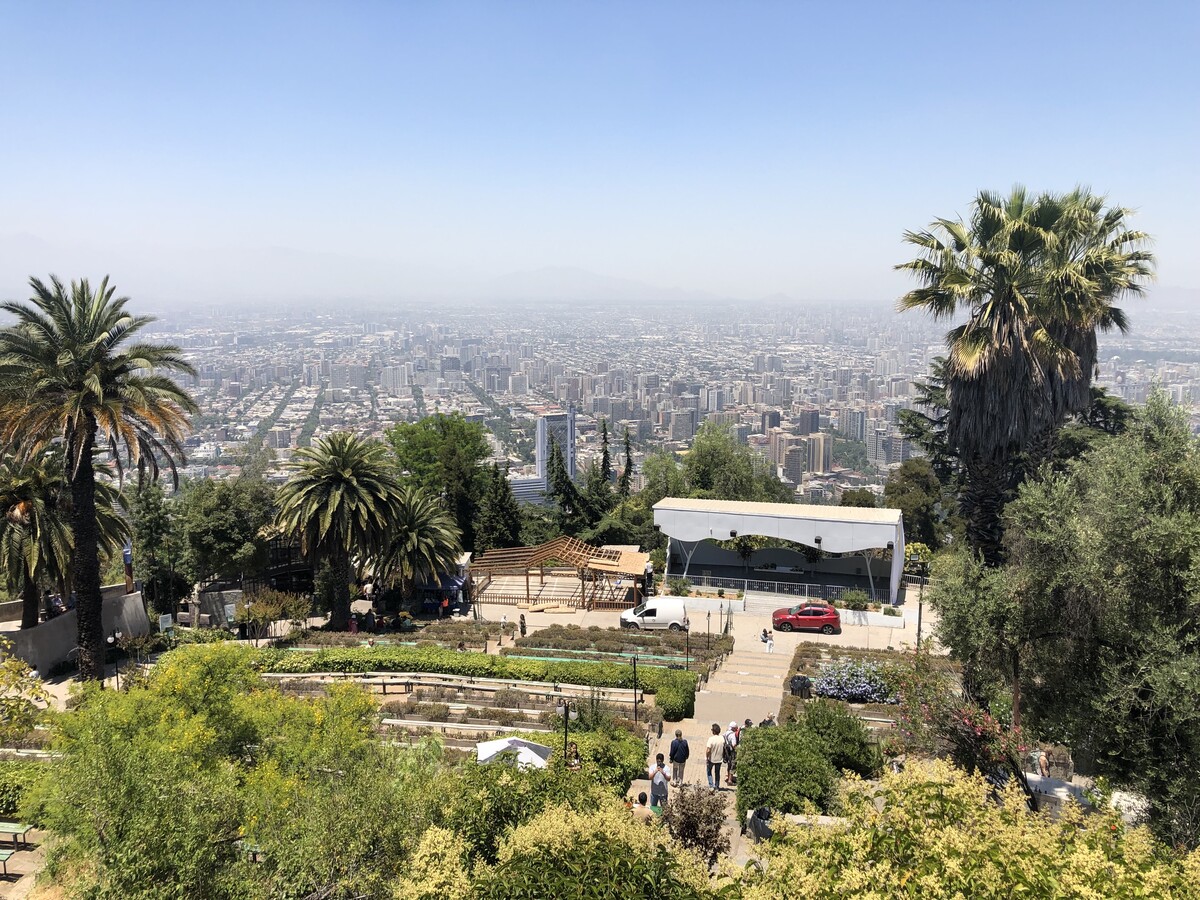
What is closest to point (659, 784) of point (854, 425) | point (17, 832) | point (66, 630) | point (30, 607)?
point (17, 832)

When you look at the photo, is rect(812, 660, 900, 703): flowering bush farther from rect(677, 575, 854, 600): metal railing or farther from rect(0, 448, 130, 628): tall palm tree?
rect(0, 448, 130, 628): tall palm tree

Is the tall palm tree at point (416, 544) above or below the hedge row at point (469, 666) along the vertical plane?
above

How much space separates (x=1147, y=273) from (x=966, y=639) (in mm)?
12390

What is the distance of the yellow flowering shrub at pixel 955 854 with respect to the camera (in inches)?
248

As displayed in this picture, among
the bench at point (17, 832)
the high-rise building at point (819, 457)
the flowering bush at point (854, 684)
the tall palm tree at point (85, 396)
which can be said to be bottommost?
the high-rise building at point (819, 457)

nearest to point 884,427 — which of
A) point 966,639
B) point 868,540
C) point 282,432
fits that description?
point 282,432

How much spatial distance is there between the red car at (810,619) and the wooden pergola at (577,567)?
4989mm

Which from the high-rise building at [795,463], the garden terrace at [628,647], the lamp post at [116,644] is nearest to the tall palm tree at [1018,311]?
the garden terrace at [628,647]

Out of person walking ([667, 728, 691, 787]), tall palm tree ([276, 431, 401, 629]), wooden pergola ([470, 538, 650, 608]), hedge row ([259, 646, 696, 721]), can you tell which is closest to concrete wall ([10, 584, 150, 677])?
tall palm tree ([276, 431, 401, 629])

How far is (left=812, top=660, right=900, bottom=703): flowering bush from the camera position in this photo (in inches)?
688

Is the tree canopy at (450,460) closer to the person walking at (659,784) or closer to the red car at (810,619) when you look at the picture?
the red car at (810,619)

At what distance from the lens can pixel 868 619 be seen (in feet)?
81.4

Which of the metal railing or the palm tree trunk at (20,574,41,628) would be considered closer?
the palm tree trunk at (20,574,41,628)

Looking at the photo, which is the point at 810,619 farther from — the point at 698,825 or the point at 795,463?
the point at 795,463
